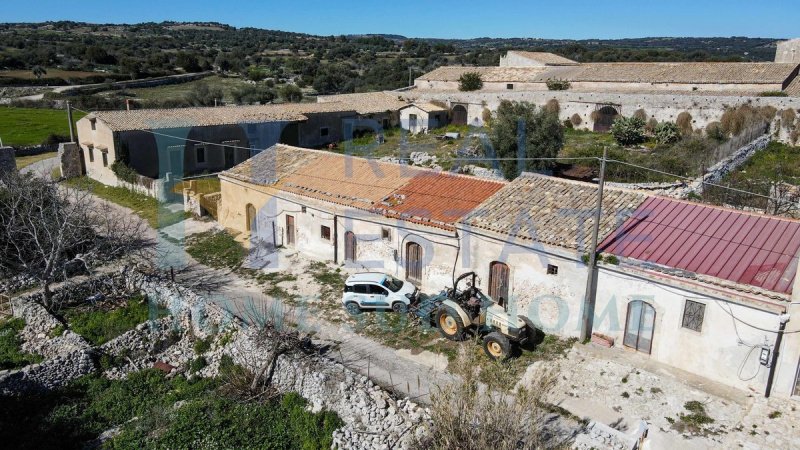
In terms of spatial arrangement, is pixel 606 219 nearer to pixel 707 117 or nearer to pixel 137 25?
pixel 707 117

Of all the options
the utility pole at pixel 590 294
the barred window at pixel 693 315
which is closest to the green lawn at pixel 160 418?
the utility pole at pixel 590 294

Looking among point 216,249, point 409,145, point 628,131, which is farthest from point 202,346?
point 628,131

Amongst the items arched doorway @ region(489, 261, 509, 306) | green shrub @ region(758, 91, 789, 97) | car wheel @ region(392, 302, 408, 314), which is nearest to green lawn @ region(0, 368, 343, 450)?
car wheel @ region(392, 302, 408, 314)

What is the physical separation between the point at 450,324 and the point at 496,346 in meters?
1.58

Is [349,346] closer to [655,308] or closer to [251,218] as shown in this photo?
[655,308]

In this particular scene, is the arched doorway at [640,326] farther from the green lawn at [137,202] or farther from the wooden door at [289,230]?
the green lawn at [137,202]

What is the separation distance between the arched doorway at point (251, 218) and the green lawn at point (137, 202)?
4.71 m

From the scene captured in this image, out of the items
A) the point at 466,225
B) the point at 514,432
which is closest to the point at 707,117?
the point at 466,225

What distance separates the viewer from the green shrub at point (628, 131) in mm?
37125

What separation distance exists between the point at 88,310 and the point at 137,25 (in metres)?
192

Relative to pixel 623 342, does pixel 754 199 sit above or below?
above

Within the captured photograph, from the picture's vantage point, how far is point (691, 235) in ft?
50.9

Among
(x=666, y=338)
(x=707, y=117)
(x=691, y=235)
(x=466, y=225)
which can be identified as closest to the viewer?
(x=666, y=338)

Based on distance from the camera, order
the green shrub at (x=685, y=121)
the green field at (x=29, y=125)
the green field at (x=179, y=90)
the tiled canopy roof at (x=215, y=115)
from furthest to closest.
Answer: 1. the green field at (x=179, y=90)
2. the green field at (x=29, y=125)
3. the green shrub at (x=685, y=121)
4. the tiled canopy roof at (x=215, y=115)
